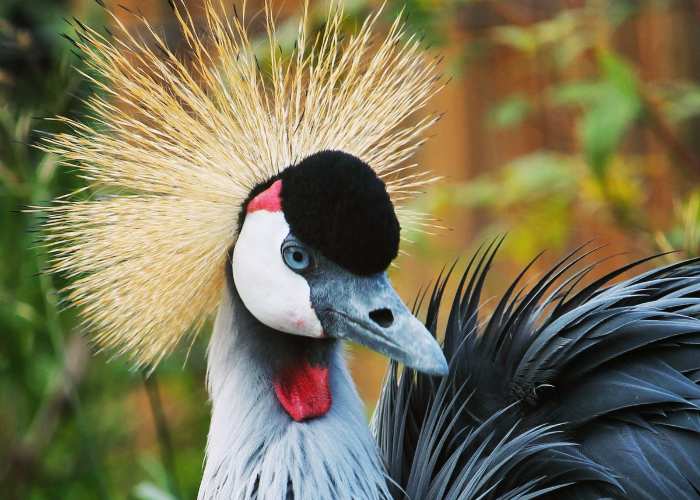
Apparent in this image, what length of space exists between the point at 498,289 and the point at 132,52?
2.07m

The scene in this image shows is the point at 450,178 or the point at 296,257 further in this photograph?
the point at 450,178

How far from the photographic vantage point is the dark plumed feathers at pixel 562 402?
1.31m

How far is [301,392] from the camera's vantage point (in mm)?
1362

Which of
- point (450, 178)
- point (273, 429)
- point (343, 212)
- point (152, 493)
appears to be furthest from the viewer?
point (450, 178)

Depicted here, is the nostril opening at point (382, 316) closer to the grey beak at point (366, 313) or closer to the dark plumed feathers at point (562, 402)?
the grey beak at point (366, 313)

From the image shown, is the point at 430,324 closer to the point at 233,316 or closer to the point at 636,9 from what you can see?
the point at 233,316

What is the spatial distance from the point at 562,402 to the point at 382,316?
314 millimetres

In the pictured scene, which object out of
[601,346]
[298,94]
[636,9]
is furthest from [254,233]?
[636,9]

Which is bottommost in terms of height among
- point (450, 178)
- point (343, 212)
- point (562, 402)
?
point (562, 402)

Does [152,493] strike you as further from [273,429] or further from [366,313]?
[366,313]

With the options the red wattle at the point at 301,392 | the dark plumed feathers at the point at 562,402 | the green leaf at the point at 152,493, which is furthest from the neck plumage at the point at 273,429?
the green leaf at the point at 152,493

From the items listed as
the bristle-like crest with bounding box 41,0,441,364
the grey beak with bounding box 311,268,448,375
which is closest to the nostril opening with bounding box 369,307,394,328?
the grey beak with bounding box 311,268,448,375

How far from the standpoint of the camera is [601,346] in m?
1.40

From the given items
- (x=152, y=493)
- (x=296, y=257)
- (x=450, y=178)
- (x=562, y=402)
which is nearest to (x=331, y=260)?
(x=296, y=257)
